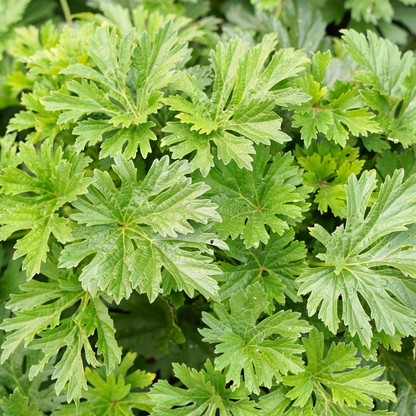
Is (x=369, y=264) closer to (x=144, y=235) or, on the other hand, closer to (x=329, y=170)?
(x=329, y=170)

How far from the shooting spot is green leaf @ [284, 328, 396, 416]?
104 centimetres

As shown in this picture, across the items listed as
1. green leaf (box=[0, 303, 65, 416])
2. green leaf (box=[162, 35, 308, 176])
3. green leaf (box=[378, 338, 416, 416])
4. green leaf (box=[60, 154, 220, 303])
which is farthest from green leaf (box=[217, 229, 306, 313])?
green leaf (box=[0, 303, 65, 416])

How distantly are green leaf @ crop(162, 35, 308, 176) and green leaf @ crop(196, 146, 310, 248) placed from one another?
0.31 ft

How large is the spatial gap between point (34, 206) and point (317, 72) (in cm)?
94

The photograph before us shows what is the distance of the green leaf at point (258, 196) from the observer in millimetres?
1102

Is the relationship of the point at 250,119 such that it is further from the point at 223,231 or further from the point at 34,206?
the point at 34,206

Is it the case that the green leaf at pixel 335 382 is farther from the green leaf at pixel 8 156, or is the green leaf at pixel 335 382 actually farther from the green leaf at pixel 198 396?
the green leaf at pixel 8 156

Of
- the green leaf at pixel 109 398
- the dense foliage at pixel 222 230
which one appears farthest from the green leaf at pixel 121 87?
the green leaf at pixel 109 398

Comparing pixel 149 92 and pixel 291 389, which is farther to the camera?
pixel 149 92

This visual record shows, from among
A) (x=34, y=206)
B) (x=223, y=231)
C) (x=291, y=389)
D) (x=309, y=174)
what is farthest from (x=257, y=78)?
(x=291, y=389)

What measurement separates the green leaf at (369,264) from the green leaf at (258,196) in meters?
0.11

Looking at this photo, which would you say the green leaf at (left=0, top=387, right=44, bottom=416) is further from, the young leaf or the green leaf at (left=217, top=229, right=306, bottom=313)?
the young leaf

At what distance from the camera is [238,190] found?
118 cm

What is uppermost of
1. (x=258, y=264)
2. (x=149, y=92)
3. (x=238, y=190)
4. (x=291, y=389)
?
(x=149, y=92)
